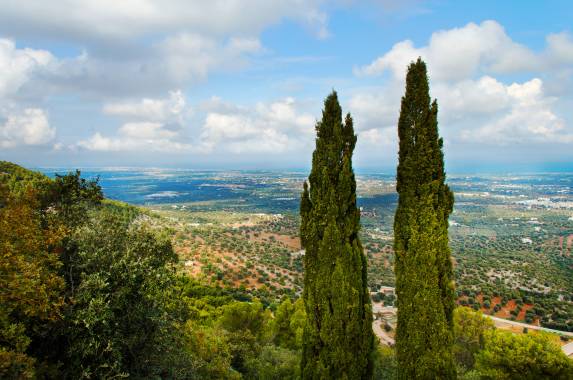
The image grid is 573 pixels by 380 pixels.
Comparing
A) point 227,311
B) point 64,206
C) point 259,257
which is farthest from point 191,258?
point 64,206

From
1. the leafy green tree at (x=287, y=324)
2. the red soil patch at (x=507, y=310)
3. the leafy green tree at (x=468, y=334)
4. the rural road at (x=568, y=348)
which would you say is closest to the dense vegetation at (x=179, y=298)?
the leafy green tree at (x=468, y=334)

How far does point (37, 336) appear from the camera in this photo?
8836 mm

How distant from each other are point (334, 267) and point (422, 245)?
2.64 m

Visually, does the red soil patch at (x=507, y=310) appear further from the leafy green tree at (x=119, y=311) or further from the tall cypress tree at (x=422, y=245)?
the leafy green tree at (x=119, y=311)

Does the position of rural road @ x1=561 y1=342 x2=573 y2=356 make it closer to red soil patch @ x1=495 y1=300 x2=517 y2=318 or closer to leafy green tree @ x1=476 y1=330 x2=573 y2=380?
red soil patch @ x1=495 y1=300 x2=517 y2=318

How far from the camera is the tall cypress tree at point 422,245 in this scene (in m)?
9.90

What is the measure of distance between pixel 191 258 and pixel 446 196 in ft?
148

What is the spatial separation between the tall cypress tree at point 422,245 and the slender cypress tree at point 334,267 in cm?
122

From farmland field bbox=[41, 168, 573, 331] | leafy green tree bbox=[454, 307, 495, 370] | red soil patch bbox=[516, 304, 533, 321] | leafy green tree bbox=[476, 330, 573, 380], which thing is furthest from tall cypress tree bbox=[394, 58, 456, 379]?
red soil patch bbox=[516, 304, 533, 321]

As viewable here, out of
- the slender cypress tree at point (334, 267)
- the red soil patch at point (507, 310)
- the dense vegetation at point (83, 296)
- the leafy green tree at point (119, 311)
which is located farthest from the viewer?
the red soil patch at point (507, 310)

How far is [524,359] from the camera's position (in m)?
15.5

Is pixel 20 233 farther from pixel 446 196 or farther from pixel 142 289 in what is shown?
pixel 446 196

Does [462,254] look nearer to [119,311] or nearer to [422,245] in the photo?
[422,245]

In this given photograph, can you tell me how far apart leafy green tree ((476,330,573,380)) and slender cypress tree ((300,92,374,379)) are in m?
9.21
